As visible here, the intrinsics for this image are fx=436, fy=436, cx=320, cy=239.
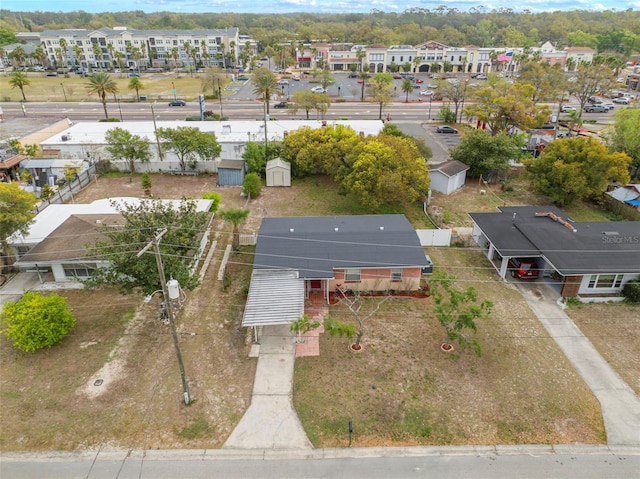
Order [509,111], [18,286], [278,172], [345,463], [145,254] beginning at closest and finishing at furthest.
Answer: [345,463] → [145,254] → [18,286] → [278,172] → [509,111]

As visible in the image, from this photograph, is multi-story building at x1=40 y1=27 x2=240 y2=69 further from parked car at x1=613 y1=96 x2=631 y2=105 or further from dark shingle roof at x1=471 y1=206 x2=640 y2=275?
dark shingle roof at x1=471 y1=206 x2=640 y2=275

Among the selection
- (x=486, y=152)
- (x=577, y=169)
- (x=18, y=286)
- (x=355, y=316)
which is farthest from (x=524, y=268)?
(x=18, y=286)

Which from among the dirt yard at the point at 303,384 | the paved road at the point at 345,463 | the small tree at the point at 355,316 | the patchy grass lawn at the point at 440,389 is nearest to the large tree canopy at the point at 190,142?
the dirt yard at the point at 303,384

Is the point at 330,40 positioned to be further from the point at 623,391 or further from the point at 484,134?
the point at 623,391

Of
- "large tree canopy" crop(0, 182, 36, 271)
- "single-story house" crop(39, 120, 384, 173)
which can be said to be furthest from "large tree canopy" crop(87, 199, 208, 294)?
"single-story house" crop(39, 120, 384, 173)

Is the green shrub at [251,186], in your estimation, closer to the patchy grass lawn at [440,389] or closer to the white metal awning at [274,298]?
the white metal awning at [274,298]

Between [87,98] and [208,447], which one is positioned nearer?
[208,447]

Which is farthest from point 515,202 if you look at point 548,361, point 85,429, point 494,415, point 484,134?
point 85,429

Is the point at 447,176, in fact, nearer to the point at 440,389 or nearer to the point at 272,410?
the point at 440,389
